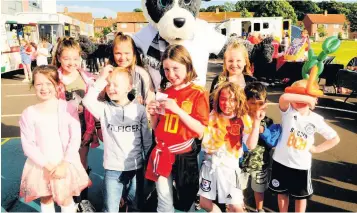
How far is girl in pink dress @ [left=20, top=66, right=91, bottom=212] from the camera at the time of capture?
7.62ft

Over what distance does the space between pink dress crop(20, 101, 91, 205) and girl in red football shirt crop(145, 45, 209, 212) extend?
2.08ft

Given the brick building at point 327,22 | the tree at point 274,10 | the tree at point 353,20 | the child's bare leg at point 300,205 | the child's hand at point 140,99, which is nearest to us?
the child's bare leg at point 300,205

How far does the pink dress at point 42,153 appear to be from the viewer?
7.61 feet

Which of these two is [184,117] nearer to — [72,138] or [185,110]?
[185,110]

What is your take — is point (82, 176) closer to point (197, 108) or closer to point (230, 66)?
point (197, 108)

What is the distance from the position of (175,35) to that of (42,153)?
131 centimetres

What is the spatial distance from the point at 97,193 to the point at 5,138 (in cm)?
282

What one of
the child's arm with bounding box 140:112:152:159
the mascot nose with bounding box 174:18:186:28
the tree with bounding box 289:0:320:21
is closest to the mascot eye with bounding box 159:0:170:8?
the mascot nose with bounding box 174:18:186:28

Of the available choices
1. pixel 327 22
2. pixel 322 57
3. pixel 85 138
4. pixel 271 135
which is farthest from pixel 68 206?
pixel 327 22

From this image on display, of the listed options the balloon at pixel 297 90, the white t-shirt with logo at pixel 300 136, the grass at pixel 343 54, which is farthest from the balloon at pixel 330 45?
the grass at pixel 343 54

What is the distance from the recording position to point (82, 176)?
2.50 m

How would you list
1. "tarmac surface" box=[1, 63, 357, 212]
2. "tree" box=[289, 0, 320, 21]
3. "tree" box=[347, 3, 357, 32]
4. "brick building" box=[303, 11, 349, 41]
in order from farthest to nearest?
"brick building" box=[303, 11, 349, 41] → "tree" box=[289, 0, 320, 21] → "tree" box=[347, 3, 357, 32] → "tarmac surface" box=[1, 63, 357, 212]

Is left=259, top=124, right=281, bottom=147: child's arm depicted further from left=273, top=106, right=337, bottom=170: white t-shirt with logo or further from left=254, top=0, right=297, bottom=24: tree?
left=254, top=0, right=297, bottom=24: tree

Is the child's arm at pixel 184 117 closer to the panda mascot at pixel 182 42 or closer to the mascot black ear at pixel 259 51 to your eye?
the panda mascot at pixel 182 42
